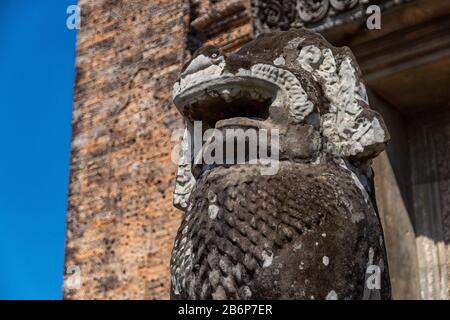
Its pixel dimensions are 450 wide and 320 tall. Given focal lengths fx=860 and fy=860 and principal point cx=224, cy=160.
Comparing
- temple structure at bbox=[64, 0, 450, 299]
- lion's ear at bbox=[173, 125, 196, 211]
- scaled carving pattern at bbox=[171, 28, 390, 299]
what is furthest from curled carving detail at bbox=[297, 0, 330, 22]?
lion's ear at bbox=[173, 125, 196, 211]

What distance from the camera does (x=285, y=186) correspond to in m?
2.08

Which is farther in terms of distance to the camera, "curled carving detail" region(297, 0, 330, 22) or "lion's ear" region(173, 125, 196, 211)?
"curled carving detail" region(297, 0, 330, 22)

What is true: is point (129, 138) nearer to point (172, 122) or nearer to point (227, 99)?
point (172, 122)

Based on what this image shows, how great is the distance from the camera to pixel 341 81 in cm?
234

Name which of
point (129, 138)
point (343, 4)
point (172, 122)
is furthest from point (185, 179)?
point (129, 138)

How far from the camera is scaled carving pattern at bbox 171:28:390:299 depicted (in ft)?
6.55

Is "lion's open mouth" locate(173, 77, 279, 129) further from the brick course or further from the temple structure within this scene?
the brick course

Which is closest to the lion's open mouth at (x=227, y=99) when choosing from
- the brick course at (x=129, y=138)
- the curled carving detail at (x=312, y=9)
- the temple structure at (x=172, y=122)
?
the temple structure at (x=172, y=122)

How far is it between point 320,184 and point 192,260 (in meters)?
0.36

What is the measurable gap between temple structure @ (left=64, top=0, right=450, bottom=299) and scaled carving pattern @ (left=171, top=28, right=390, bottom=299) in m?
2.16

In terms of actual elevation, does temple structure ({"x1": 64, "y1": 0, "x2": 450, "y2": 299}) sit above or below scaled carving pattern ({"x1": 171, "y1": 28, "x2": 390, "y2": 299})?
above

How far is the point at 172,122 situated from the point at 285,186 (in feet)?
14.1
